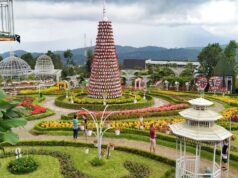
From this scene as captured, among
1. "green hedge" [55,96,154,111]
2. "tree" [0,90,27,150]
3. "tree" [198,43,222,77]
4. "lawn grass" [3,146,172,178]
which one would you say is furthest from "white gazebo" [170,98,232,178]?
"tree" [198,43,222,77]

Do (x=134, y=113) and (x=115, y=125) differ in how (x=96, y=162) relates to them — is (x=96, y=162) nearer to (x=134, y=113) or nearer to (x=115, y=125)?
(x=115, y=125)

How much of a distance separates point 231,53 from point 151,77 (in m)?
14.8

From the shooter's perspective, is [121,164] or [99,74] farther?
[99,74]

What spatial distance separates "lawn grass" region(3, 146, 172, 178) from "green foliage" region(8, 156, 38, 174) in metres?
1.93

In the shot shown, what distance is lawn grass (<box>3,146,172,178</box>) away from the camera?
45.0ft

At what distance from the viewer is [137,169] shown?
14164 mm

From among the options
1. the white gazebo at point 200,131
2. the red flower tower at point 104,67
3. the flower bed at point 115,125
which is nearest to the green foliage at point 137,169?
the white gazebo at point 200,131

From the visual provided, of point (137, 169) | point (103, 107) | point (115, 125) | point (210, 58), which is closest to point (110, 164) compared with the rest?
point (137, 169)

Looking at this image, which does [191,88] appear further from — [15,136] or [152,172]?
[15,136]

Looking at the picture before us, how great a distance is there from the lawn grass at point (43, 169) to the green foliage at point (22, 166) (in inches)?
7.7

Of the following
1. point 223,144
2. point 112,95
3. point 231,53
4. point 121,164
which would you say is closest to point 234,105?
point 112,95

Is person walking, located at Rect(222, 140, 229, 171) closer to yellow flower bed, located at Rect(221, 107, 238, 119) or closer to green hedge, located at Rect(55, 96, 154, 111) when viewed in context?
yellow flower bed, located at Rect(221, 107, 238, 119)

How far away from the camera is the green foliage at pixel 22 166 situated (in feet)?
45.1

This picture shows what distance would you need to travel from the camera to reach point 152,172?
559 inches
